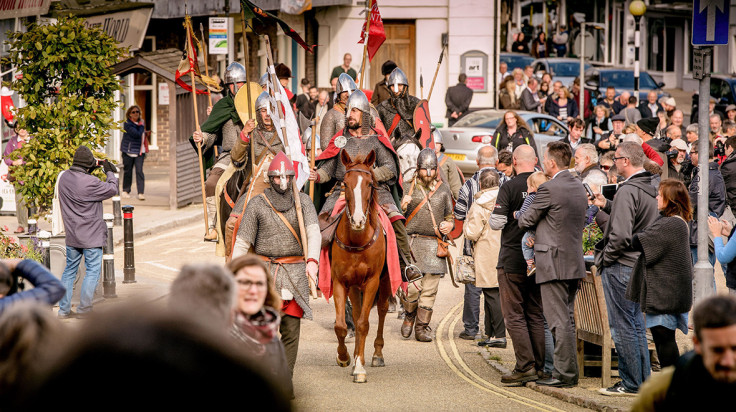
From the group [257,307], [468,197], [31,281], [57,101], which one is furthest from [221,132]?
[257,307]

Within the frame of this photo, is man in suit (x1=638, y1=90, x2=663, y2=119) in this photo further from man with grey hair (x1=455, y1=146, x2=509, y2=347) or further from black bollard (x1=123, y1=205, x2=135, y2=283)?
black bollard (x1=123, y1=205, x2=135, y2=283)

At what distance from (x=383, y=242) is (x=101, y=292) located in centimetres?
428

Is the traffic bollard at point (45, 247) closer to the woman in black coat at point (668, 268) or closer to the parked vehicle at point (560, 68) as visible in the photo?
the woman in black coat at point (668, 268)

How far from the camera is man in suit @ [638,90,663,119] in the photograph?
84.8 feet

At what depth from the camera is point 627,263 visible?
8.48 meters

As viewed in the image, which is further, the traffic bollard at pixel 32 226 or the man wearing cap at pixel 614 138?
the man wearing cap at pixel 614 138

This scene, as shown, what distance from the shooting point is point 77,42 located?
48.3 feet

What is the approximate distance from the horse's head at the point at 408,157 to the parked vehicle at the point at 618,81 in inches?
836

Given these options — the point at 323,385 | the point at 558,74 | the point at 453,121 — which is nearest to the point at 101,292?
the point at 323,385

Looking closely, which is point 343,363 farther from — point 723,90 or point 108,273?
point 723,90

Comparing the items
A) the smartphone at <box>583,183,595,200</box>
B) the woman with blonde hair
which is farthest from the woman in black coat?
the woman with blonde hair

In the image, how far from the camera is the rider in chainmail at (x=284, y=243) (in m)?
8.40

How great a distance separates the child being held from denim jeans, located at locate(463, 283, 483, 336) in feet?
7.19

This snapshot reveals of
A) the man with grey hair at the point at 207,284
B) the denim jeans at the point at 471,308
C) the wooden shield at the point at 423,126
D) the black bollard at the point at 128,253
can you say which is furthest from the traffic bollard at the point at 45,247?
the man with grey hair at the point at 207,284
